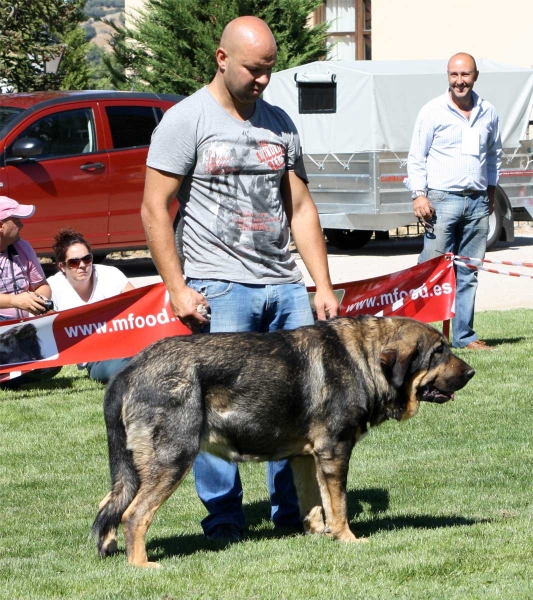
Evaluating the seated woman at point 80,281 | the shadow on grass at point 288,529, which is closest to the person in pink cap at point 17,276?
the seated woman at point 80,281

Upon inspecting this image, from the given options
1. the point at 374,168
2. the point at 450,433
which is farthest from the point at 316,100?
the point at 450,433

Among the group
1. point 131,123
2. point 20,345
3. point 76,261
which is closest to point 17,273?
point 76,261

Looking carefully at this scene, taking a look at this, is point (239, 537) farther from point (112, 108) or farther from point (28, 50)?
point (28, 50)

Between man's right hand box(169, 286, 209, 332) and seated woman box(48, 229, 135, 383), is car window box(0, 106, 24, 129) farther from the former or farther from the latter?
man's right hand box(169, 286, 209, 332)

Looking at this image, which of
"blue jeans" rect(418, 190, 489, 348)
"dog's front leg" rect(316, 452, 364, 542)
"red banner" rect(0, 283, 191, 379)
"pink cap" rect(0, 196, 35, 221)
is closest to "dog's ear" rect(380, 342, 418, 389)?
"dog's front leg" rect(316, 452, 364, 542)

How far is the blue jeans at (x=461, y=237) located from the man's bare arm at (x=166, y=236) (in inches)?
192

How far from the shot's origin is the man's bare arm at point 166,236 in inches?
187

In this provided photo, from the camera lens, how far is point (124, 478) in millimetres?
4531

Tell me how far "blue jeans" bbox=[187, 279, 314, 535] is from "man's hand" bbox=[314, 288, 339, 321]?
95mm

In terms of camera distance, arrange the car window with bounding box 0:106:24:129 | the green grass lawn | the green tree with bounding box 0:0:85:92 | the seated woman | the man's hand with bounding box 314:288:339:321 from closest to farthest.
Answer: the green grass lawn
the man's hand with bounding box 314:288:339:321
the seated woman
the car window with bounding box 0:106:24:129
the green tree with bounding box 0:0:85:92

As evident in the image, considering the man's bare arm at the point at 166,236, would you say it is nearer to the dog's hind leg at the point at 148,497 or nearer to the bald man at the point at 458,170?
the dog's hind leg at the point at 148,497

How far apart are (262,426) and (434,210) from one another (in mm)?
5023

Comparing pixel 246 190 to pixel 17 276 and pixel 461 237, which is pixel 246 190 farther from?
pixel 461 237

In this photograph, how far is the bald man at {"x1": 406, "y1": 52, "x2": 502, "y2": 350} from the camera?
30.1 feet
